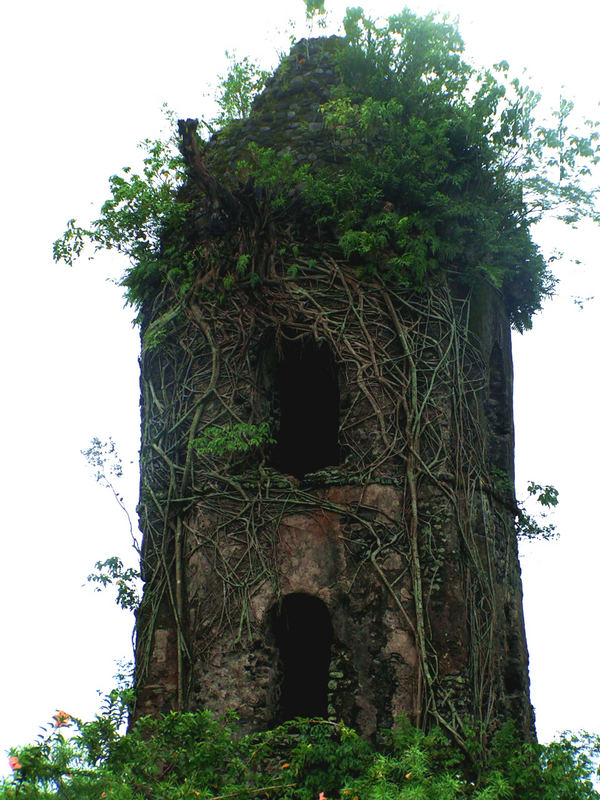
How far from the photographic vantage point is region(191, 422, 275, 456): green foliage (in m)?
9.69

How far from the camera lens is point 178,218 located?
11.2 meters

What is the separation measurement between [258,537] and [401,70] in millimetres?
6057

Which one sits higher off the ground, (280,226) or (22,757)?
(280,226)

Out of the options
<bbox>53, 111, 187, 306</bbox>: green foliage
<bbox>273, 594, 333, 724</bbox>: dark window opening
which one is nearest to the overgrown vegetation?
<bbox>53, 111, 187, 306</bbox>: green foliage

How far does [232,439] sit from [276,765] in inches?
129

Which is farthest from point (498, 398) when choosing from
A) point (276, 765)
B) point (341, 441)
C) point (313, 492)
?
point (276, 765)

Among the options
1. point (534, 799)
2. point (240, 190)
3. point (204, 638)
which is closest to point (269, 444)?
point (204, 638)

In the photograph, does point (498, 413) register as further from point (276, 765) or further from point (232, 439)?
point (276, 765)

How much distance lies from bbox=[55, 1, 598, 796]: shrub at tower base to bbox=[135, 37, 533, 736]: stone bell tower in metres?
0.02

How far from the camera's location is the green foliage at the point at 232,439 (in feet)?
31.8

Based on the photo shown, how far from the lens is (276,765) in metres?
8.84

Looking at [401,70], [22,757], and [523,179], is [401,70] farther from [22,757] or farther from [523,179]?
[22,757]

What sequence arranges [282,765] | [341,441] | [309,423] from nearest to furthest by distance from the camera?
[282,765] < [341,441] < [309,423]

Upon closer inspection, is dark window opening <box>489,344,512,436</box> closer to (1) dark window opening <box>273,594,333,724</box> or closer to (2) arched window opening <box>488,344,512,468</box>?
(2) arched window opening <box>488,344,512,468</box>
